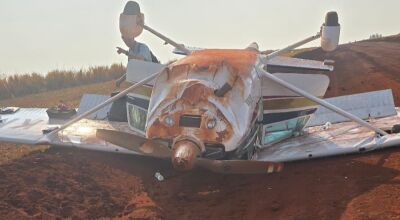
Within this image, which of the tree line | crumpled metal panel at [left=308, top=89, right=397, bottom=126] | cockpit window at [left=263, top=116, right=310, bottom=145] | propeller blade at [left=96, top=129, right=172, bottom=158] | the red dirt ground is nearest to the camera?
the red dirt ground

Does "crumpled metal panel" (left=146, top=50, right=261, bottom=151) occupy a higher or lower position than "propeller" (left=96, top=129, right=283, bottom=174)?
higher

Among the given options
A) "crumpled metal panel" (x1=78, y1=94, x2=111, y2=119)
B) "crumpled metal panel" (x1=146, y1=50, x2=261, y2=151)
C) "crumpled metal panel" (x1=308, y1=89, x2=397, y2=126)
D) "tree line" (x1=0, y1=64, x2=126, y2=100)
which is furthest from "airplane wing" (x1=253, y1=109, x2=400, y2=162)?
"tree line" (x1=0, y1=64, x2=126, y2=100)

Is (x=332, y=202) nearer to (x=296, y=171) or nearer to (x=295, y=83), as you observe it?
(x=296, y=171)

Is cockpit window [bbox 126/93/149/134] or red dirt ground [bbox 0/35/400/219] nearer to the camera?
red dirt ground [bbox 0/35/400/219]

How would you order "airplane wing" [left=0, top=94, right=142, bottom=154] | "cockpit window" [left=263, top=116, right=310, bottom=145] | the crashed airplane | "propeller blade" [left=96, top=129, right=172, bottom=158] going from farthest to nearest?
"cockpit window" [left=263, top=116, right=310, bottom=145]
"airplane wing" [left=0, top=94, right=142, bottom=154]
the crashed airplane
"propeller blade" [left=96, top=129, right=172, bottom=158]

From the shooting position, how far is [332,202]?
7.16 metres

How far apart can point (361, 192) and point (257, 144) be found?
2.78m

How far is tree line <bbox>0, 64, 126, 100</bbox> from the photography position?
81.2ft

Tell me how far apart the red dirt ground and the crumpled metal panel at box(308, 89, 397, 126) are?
2.97 meters

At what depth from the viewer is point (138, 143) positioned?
25.5 ft

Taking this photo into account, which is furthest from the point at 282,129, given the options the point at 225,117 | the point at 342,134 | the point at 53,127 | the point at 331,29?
the point at 53,127

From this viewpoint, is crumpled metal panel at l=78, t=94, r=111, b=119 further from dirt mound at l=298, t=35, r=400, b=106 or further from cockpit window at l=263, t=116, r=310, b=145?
dirt mound at l=298, t=35, r=400, b=106

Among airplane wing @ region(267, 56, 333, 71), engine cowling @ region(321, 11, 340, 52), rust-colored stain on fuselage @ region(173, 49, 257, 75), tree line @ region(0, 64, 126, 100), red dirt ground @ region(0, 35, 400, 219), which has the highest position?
engine cowling @ region(321, 11, 340, 52)

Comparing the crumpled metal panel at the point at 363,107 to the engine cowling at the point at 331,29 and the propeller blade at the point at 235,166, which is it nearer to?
the engine cowling at the point at 331,29
